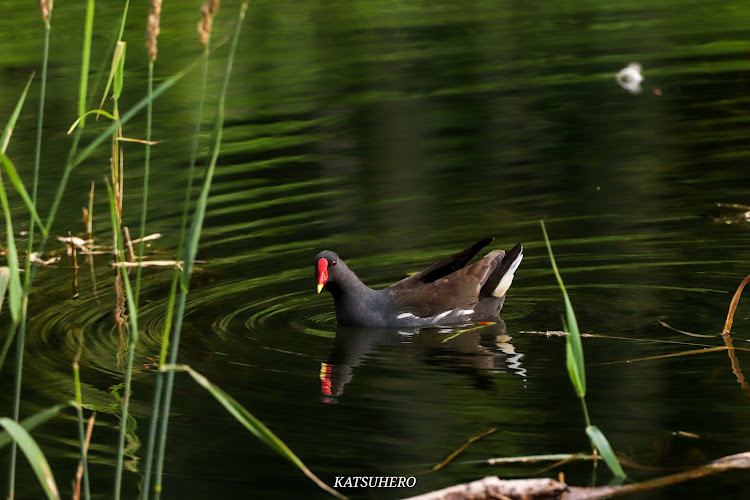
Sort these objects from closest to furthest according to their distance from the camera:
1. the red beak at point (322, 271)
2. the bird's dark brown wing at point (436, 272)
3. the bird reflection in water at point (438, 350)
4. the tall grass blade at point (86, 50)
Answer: the tall grass blade at point (86, 50), the bird reflection in water at point (438, 350), the red beak at point (322, 271), the bird's dark brown wing at point (436, 272)

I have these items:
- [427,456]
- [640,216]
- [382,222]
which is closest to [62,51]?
[382,222]

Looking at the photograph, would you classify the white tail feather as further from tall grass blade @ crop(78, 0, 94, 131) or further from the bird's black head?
tall grass blade @ crop(78, 0, 94, 131)

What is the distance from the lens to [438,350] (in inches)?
287

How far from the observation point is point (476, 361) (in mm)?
6988

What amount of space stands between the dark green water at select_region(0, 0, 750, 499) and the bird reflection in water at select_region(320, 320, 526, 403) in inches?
1.1

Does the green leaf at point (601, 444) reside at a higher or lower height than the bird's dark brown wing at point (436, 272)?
higher

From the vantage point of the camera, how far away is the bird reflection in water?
22.0 ft

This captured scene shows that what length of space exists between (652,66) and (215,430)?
388 inches

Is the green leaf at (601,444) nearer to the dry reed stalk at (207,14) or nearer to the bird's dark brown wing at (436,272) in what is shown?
the dry reed stalk at (207,14)

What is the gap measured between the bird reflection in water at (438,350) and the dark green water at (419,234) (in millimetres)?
27

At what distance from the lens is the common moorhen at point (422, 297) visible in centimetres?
789

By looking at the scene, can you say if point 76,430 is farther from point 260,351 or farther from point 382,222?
point 382,222

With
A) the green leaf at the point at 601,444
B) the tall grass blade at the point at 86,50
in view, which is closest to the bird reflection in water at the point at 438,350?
the green leaf at the point at 601,444

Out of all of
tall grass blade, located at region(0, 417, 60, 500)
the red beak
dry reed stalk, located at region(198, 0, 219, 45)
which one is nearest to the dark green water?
the red beak
